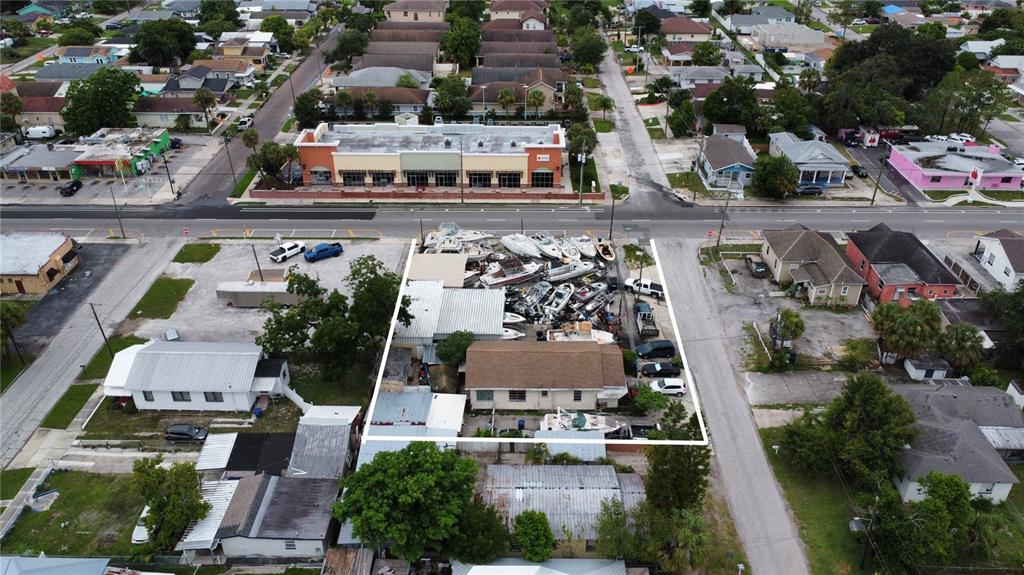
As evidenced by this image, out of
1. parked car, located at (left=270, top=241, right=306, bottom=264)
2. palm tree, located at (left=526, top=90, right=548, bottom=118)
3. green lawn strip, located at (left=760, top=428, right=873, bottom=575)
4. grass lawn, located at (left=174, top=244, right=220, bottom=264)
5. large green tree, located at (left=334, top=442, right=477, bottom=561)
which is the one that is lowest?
green lawn strip, located at (left=760, top=428, right=873, bottom=575)


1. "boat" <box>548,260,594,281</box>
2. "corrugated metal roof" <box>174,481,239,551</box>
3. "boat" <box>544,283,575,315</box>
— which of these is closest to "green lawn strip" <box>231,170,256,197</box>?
"boat" <box>548,260,594,281</box>

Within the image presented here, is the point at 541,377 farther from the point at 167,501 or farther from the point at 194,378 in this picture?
the point at 194,378

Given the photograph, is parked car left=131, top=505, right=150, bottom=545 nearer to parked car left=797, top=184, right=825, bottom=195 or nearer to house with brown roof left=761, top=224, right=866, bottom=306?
house with brown roof left=761, top=224, right=866, bottom=306

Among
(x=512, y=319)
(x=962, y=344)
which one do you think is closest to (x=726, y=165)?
(x=962, y=344)

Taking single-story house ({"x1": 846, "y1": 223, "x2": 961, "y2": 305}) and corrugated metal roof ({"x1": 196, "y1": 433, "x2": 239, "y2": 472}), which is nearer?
corrugated metal roof ({"x1": 196, "y1": 433, "x2": 239, "y2": 472})

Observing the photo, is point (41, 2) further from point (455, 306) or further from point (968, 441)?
point (968, 441)

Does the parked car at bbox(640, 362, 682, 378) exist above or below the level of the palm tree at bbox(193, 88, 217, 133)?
below
